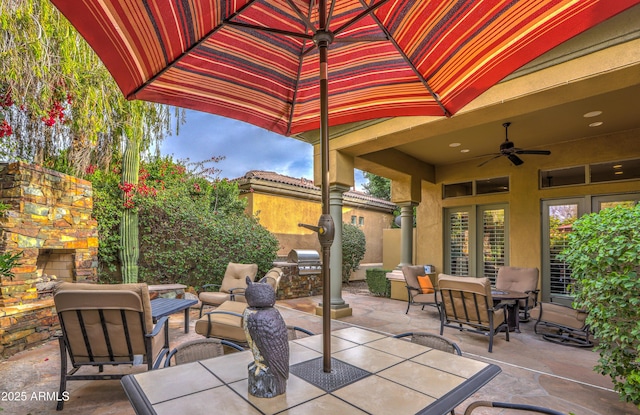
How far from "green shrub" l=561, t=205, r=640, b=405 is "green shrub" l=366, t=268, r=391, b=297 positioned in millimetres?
5334

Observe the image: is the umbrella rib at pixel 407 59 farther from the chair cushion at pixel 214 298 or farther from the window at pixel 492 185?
the window at pixel 492 185

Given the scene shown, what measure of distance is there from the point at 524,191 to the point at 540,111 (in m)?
2.48

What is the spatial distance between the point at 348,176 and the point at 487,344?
3284 millimetres

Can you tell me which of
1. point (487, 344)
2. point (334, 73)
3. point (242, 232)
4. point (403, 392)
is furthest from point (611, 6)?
point (242, 232)

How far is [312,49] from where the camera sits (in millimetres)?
1992

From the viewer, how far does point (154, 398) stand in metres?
1.19

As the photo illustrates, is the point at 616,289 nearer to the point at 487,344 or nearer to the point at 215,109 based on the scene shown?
the point at 487,344

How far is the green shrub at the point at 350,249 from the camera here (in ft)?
34.5

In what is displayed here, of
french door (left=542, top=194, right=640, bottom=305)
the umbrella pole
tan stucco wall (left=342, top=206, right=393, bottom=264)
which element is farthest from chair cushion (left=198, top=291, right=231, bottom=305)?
tan stucco wall (left=342, top=206, right=393, bottom=264)

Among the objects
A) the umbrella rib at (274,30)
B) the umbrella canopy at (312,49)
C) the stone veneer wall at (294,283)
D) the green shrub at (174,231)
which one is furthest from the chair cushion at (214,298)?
the umbrella rib at (274,30)

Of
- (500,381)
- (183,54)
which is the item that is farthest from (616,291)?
(183,54)

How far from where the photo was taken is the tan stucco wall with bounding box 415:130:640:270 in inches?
230

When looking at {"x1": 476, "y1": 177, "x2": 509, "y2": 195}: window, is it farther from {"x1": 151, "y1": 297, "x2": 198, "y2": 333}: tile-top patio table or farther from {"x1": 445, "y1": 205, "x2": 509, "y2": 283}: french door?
{"x1": 151, "y1": 297, "x2": 198, "y2": 333}: tile-top patio table

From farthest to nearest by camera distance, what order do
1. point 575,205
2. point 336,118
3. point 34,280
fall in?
point 575,205, point 34,280, point 336,118
